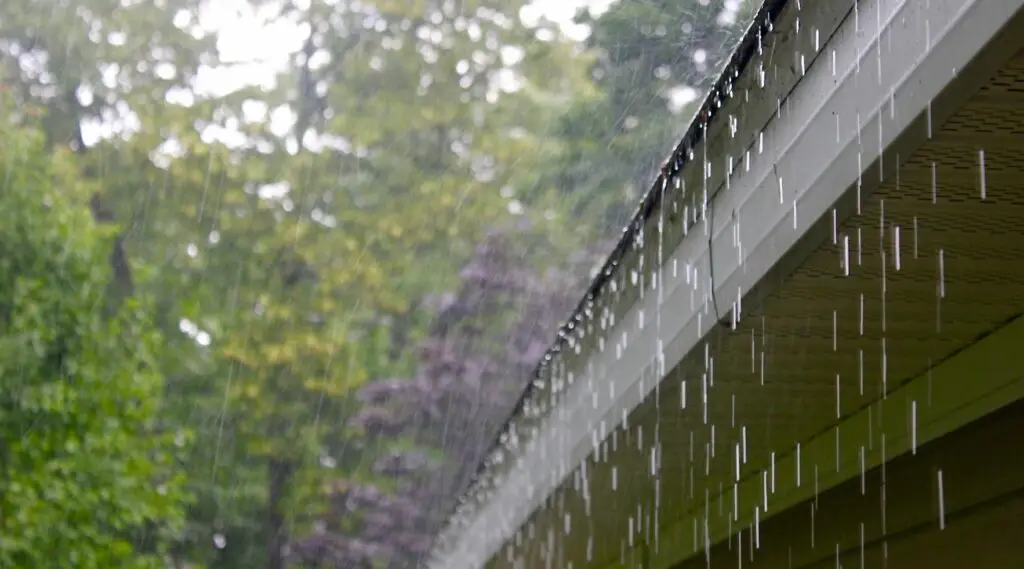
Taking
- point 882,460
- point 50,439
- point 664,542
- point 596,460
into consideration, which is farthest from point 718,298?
point 50,439

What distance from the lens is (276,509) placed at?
1452cm

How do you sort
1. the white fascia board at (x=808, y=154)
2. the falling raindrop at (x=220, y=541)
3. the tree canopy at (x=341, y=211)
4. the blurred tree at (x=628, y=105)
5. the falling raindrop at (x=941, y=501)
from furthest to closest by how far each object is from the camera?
the falling raindrop at (x=220, y=541) < the tree canopy at (x=341, y=211) < the blurred tree at (x=628, y=105) < the falling raindrop at (x=941, y=501) < the white fascia board at (x=808, y=154)

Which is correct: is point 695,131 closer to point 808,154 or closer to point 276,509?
point 808,154

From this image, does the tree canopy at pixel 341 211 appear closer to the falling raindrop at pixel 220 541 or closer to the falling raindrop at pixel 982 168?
the falling raindrop at pixel 220 541

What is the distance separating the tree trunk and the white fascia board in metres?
12.0

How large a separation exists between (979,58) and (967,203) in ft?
1.09

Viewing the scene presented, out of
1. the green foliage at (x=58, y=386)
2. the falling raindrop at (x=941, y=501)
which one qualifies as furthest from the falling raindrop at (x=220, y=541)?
the falling raindrop at (x=941, y=501)

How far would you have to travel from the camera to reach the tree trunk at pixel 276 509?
1419cm

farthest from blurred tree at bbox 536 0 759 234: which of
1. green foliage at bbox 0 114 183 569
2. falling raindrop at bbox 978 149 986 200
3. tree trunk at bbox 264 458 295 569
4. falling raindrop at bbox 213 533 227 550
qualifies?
falling raindrop at bbox 978 149 986 200

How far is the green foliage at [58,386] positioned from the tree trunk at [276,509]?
7111 mm

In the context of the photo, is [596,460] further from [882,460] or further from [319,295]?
[319,295]

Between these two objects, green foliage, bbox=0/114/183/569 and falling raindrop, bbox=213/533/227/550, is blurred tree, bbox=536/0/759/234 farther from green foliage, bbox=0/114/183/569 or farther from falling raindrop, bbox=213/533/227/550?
falling raindrop, bbox=213/533/227/550

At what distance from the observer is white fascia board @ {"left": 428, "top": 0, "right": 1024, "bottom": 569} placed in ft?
4.08

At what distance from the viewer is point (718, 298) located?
6.30ft
